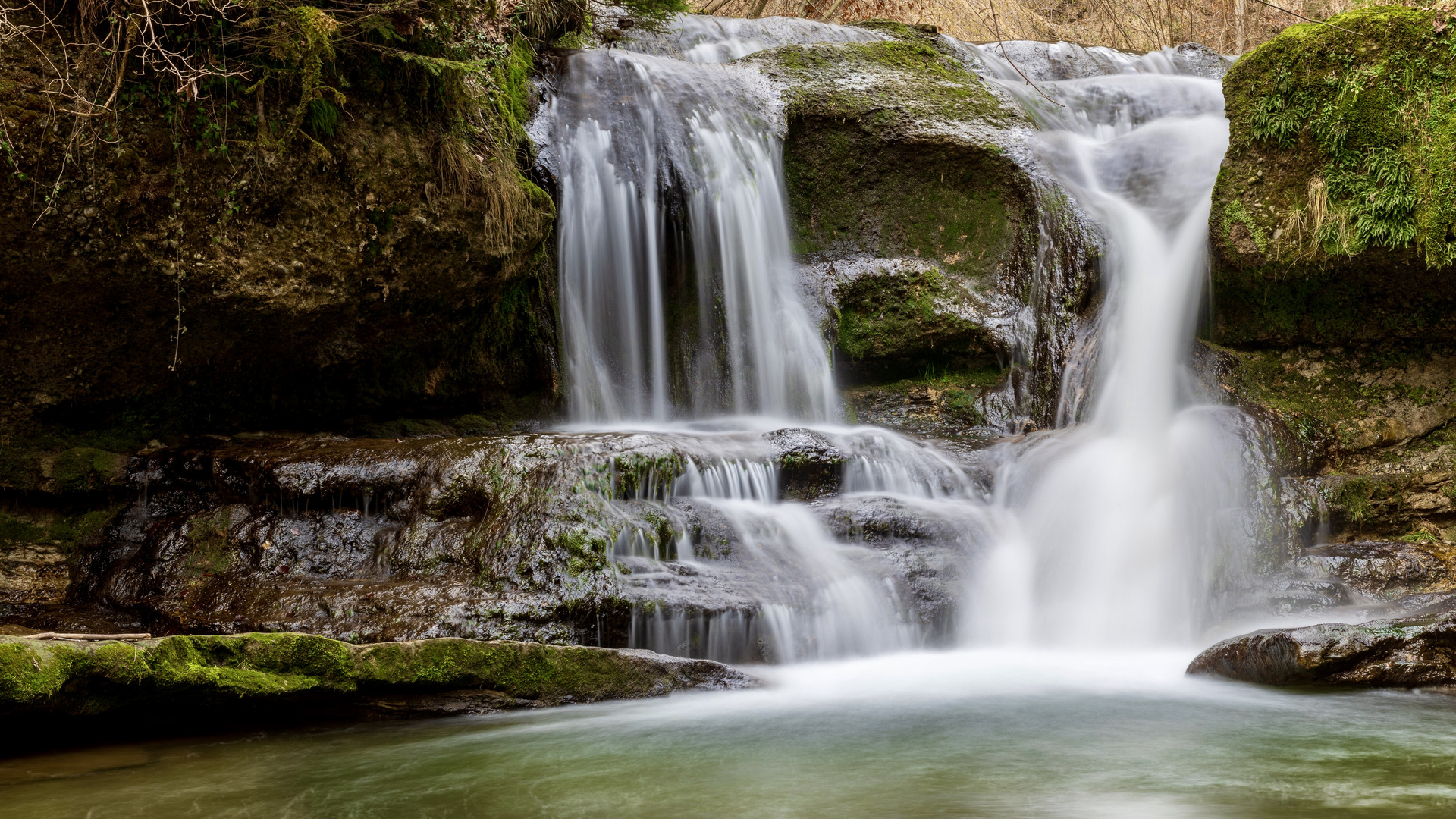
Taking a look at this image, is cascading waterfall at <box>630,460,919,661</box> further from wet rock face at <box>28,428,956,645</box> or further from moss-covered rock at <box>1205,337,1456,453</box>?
moss-covered rock at <box>1205,337,1456,453</box>

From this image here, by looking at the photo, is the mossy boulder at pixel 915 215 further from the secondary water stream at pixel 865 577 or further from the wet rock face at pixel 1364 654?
the wet rock face at pixel 1364 654

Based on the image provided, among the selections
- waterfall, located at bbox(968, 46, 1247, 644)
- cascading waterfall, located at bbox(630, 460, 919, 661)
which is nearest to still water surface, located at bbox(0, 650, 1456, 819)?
cascading waterfall, located at bbox(630, 460, 919, 661)

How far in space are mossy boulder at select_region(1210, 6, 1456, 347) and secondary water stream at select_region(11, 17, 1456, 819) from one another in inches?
23.5

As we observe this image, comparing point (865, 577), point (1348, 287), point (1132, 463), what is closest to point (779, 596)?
point (865, 577)

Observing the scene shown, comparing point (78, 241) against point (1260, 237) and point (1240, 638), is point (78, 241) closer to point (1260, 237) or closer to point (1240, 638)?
point (1240, 638)

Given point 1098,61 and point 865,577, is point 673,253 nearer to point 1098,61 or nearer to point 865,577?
point 865,577

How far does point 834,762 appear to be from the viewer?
322cm

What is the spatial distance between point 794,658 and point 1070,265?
4.89 m

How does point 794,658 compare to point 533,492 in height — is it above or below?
below

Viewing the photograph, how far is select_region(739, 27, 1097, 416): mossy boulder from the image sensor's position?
8578mm

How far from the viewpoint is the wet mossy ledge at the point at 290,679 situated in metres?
3.22

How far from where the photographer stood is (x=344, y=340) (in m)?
6.27

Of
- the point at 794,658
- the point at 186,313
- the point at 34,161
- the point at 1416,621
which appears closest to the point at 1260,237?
the point at 1416,621

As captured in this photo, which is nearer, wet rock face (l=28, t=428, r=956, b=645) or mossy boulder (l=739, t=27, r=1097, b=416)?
wet rock face (l=28, t=428, r=956, b=645)
